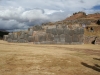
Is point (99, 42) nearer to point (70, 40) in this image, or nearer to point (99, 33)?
point (70, 40)

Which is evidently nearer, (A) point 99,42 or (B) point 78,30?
A: (B) point 78,30

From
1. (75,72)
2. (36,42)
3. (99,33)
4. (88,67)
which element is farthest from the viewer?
(99,33)

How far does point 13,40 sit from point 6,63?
14.2 metres

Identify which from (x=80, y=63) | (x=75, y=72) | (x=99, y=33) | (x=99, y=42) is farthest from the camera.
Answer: (x=99, y=33)

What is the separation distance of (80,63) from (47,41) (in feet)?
38.3

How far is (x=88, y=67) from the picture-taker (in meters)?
7.19

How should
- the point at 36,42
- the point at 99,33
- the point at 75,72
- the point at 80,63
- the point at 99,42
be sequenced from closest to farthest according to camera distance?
the point at 75,72 < the point at 80,63 < the point at 36,42 < the point at 99,42 < the point at 99,33

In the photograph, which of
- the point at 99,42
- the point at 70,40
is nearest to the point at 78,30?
the point at 70,40

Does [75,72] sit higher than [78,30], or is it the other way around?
[78,30]

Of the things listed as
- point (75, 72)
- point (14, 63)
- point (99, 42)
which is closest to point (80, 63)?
point (75, 72)

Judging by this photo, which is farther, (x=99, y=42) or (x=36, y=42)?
(x=99, y=42)

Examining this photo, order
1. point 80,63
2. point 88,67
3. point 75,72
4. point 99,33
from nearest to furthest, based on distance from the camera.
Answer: point 75,72 < point 88,67 < point 80,63 < point 99,33

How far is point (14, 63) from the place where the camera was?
7277 millimetres

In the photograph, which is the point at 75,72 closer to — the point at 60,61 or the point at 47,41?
the point at 60,61
